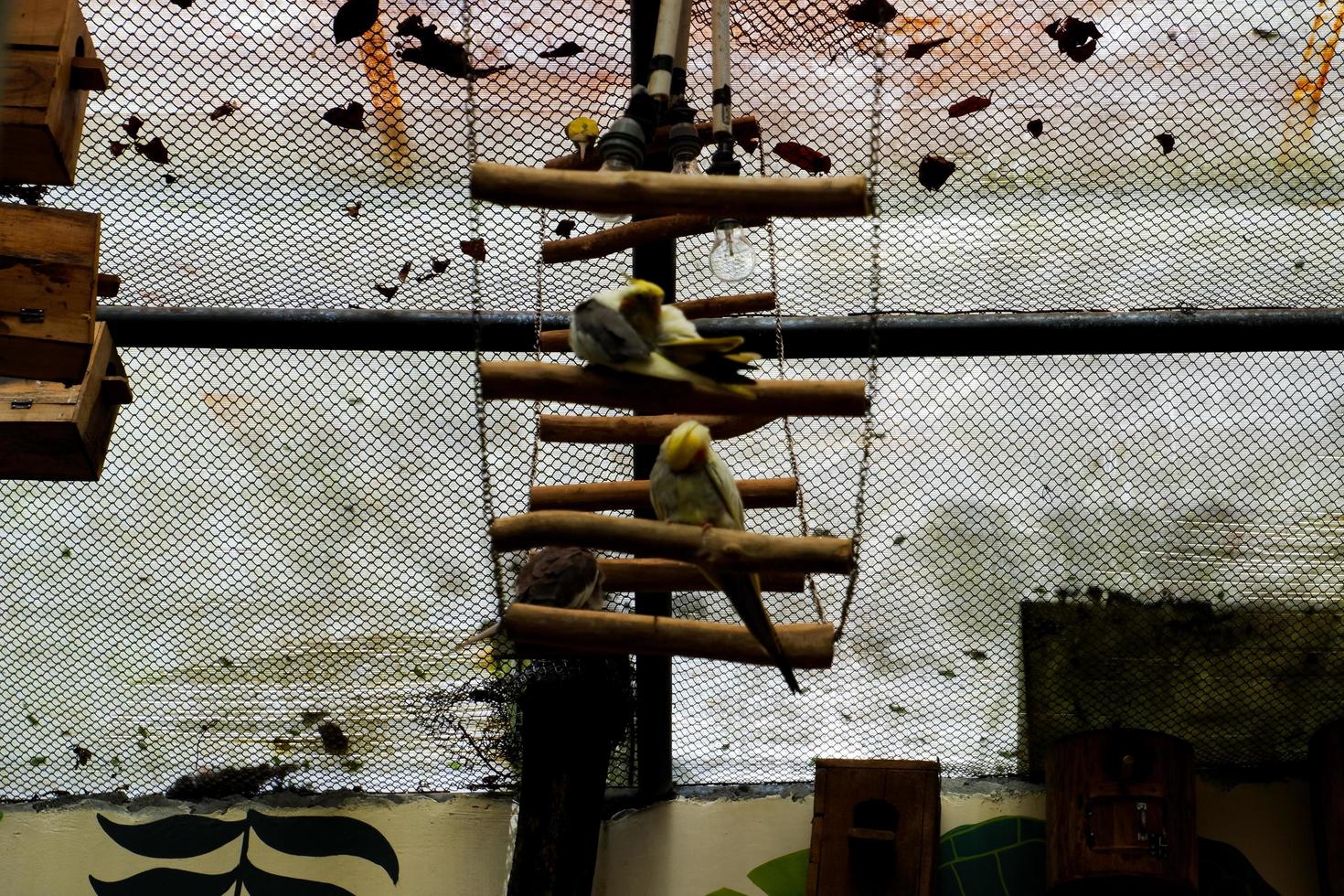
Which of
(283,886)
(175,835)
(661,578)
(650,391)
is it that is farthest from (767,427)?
(175,835)

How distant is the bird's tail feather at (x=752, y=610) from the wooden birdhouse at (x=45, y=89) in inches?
46.9

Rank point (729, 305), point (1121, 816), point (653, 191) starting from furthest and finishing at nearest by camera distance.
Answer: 1. point (1121, 816)
2. point (729, 305)
3. point (653, 191)

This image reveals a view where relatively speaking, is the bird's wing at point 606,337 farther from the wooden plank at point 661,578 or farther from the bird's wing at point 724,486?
the wooden plank at point 661,578

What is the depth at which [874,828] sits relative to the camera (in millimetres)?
2934

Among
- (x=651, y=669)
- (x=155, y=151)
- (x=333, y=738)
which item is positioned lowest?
(x=333, y=738)

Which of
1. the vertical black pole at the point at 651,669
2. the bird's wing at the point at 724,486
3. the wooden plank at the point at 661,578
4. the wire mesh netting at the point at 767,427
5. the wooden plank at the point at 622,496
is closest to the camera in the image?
the bird's wing at the point at 724,486

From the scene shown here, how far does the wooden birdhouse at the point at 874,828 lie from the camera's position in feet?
9.27

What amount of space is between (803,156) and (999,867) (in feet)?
6.23

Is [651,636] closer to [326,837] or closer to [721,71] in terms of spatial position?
[721,71]

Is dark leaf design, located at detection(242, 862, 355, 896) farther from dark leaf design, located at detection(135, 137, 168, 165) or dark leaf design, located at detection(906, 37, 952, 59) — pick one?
dark leaf design, located at detection(906, 37, 952, 59)

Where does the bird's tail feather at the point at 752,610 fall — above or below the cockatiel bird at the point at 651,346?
below

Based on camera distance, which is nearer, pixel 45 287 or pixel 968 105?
pixel 45 287

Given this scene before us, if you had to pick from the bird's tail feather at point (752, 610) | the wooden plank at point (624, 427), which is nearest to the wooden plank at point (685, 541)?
the bird's tail feather at point (752, 610)

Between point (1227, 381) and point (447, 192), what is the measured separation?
1820mm
